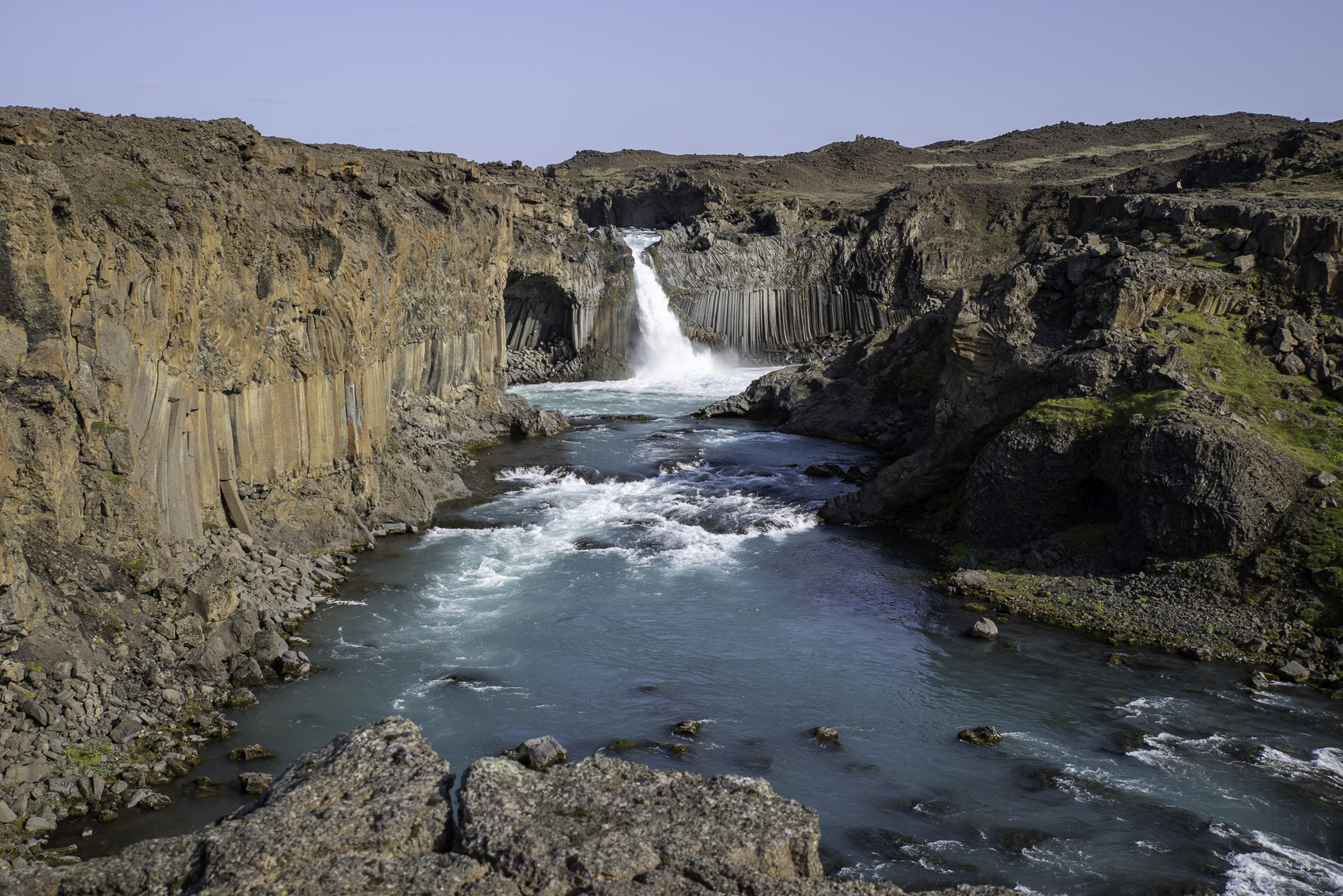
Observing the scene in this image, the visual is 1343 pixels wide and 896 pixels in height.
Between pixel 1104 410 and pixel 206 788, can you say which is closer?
pixel 206 788

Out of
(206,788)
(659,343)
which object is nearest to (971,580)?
(206,788)

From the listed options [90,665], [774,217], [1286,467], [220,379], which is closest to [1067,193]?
[774,217]

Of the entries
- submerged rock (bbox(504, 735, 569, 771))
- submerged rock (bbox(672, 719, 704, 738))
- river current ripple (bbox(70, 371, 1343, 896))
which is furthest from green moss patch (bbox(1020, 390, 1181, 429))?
submerged rock (bbox(504, 735, 569, 771))

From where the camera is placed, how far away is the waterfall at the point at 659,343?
66.4 meters

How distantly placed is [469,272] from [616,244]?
23.9 m

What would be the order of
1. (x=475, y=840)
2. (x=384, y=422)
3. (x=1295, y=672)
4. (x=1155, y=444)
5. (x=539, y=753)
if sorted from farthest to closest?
(x=384, y=422) → (x=1155, y=444) → (x=1295, y=672) → (x=539, y=753) → (x=475, y=840)

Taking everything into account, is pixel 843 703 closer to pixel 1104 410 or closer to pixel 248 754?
pixel 248 754

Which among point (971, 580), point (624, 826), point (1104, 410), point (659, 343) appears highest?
point (659, 343)

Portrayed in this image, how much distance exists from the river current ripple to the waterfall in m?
35.9

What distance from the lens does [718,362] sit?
6944 cm

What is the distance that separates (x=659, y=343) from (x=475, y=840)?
58.4 meters

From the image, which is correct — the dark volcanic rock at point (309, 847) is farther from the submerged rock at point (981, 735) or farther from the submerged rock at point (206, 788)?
the submerged rock at point (981, 735)

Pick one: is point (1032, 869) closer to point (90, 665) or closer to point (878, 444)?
point (90, 665)

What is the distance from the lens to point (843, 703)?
19.6 m
